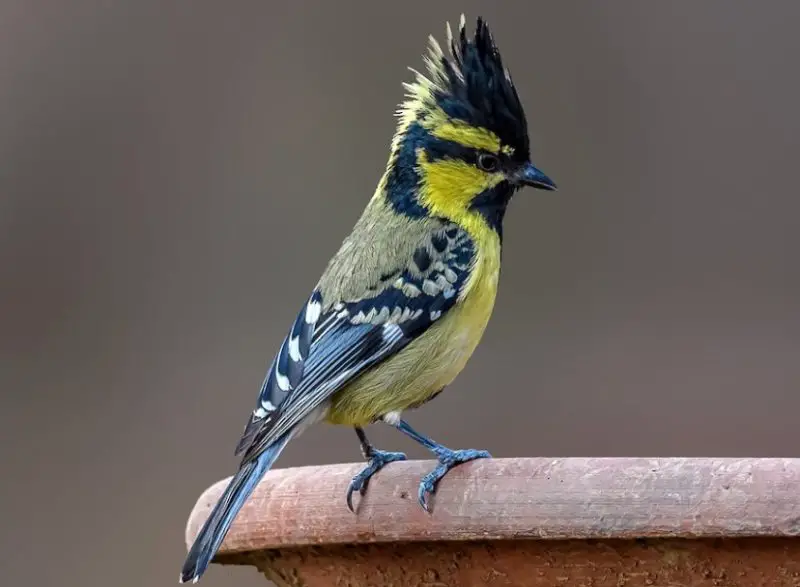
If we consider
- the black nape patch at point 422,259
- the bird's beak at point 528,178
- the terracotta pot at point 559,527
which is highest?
the bird's beak at point 528,178

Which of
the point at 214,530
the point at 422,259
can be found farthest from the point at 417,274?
the point at 214,530

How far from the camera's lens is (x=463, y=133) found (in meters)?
2.14

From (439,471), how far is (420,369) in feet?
1.72

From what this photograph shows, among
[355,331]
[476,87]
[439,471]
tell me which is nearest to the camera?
[439,471]

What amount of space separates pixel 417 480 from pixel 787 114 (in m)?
2.37

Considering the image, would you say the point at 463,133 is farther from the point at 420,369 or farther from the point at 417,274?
the point at 420,369

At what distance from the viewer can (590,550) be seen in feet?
4.01

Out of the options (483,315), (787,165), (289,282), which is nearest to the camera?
(483,315)

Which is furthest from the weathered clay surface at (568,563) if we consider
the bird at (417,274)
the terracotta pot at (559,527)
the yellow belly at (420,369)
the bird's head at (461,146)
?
the bird's head at (461,146)

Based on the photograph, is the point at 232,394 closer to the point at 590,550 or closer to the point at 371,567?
the point at 371,567

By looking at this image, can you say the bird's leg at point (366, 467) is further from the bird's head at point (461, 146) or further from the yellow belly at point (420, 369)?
the bird's head at point (461, 146)

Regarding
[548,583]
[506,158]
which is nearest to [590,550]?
[548,583]

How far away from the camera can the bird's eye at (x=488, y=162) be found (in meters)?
2.16

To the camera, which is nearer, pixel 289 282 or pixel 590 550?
pixel 590 550
